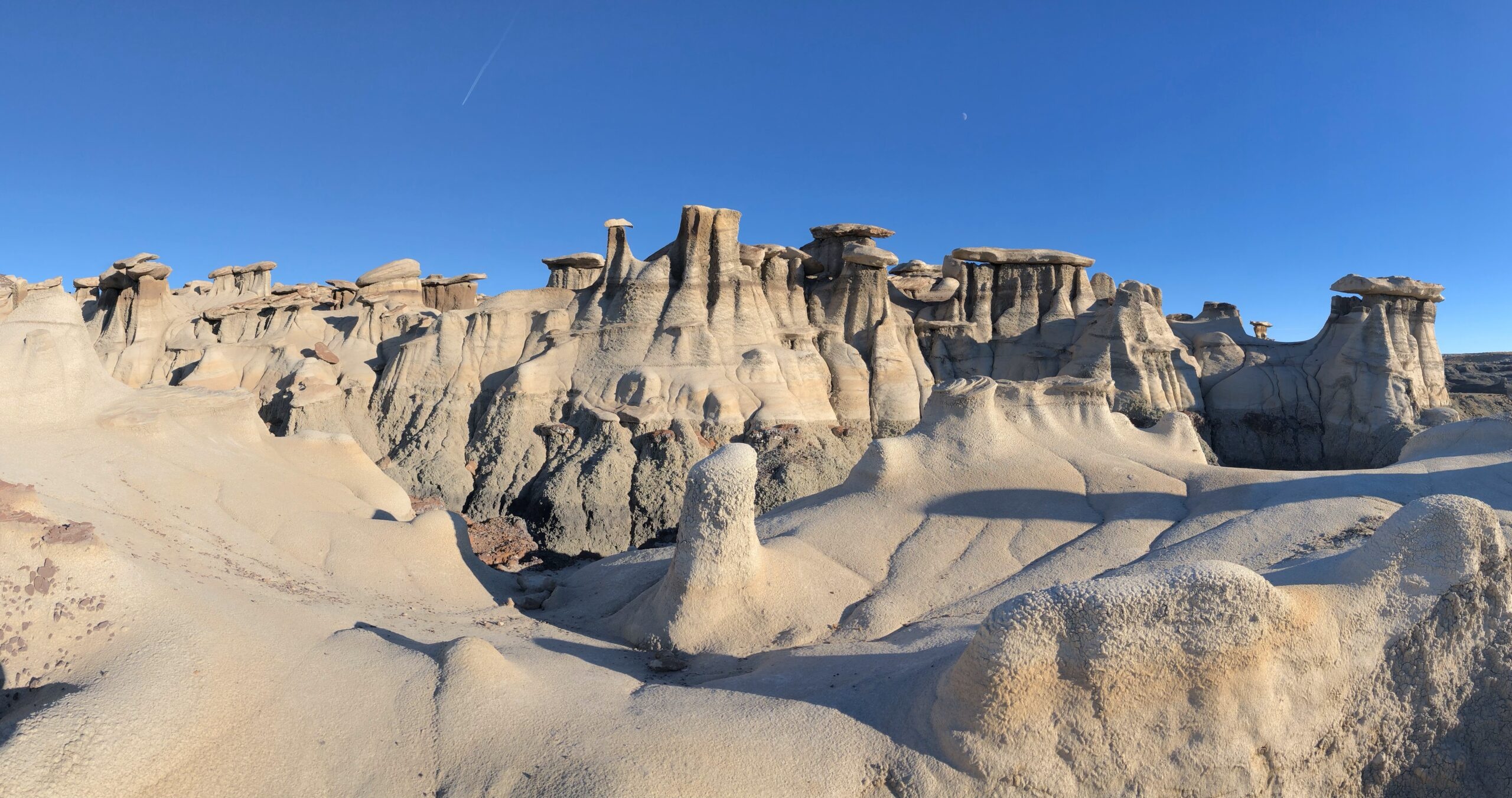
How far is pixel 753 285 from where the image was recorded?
66.6 feet

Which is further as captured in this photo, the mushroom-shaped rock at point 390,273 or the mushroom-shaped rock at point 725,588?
the mushroom-shaped rock at point 390,273

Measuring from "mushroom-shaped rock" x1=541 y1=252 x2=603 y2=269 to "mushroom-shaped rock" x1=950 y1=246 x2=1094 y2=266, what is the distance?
1124 centimetres

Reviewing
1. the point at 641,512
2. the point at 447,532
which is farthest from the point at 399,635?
the point at 641,512

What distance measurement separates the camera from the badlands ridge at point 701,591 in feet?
14.1

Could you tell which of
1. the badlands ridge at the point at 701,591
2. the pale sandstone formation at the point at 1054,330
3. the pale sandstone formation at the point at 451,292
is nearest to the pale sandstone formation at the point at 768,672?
the badlands ridge at the point at 701,591

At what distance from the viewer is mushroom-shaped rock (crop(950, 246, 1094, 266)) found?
25750 millimetres

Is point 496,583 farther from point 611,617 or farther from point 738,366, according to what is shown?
point 738,366

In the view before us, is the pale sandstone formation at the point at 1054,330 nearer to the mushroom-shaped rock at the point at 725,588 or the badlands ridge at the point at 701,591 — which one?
the badlands ridge at the point at 701,591

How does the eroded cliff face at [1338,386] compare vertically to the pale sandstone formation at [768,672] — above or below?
above

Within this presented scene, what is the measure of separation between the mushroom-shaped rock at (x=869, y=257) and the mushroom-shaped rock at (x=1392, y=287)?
13832mm

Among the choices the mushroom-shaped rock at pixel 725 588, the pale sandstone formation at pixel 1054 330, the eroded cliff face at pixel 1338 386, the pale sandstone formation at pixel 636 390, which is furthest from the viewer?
the pale sandstone formation at pixel 1054 330

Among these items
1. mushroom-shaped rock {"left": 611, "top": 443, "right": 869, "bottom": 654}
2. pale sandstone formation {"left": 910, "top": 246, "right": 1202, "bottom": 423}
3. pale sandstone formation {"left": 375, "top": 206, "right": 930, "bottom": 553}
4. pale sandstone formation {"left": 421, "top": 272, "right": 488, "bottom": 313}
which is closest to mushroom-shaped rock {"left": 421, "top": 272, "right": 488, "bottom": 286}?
pale sandstone formation {"left": 421, "top": 272, "right": 488, "bottom": 313}

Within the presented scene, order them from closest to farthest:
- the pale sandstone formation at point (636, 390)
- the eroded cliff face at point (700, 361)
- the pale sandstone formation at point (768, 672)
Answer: the pale sandstone formation at point (768, 672) < the pale sandstone formation at point (636, 390) < the eroded cliff face at point (700, 361)

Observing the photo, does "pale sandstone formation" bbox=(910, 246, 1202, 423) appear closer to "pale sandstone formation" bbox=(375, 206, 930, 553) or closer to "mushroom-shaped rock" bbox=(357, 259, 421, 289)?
"pale sandstone formation" bbox=(375, 206, 930, 553)
